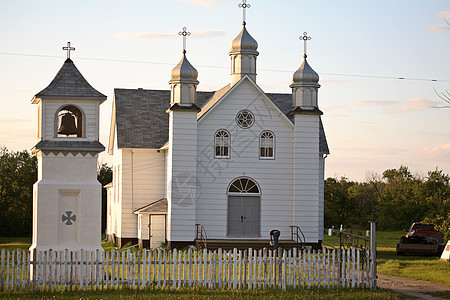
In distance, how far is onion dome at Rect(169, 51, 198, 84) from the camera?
35.8 meters

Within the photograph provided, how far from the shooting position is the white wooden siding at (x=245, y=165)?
36.0 metres

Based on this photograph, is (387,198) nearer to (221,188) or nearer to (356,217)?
(356,217)

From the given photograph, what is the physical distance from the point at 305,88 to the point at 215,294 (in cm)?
1823

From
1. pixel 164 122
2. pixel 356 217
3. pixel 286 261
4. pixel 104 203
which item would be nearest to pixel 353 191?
pixel 356 217

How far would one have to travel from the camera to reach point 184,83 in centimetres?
3566

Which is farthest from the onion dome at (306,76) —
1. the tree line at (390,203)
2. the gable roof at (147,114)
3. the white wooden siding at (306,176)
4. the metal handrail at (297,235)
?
the tree line at (390,203)

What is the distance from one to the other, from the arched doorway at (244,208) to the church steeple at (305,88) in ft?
14.8

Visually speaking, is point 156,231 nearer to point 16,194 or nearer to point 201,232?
point 201,232

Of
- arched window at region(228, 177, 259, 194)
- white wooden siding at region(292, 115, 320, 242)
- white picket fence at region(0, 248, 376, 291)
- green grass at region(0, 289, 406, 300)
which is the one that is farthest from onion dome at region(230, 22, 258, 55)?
green grass at region(0, 289, 406, 300)

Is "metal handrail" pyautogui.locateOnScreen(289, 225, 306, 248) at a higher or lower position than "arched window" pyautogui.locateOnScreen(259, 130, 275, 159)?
lower

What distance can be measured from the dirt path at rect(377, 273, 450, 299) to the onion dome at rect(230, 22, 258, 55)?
640 inches

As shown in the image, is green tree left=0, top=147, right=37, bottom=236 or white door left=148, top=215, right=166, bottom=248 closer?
white door left=148, top=215, right=166, bottom=248

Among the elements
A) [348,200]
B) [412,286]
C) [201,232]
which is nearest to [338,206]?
[348,200]

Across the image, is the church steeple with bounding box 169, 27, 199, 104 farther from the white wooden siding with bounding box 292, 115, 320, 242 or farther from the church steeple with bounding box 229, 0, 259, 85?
the white wooden siding with bounding box 292, 115, 320, 242
